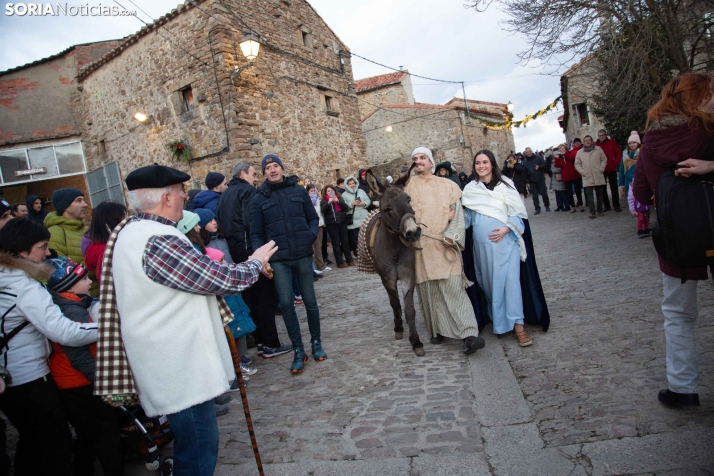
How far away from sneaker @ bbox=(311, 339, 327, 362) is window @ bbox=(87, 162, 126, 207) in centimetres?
1335

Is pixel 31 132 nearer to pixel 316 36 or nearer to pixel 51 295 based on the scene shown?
pixel 316 36

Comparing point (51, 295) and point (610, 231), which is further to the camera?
point (610, 231)

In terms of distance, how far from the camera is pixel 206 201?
588cm

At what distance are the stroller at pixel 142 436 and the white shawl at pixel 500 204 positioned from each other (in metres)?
3.44

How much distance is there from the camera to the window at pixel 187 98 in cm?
1410

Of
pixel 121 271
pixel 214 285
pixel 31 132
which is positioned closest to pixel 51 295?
pixel 121 271

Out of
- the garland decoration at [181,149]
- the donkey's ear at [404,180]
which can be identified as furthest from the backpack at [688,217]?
the garland decoration at [181,149]

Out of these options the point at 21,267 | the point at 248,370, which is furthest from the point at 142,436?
the point at 248,370

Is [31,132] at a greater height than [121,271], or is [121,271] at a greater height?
[31,132]

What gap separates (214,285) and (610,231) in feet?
31.5

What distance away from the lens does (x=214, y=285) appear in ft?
7.07

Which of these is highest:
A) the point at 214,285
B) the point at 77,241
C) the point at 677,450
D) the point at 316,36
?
the point at 316,36

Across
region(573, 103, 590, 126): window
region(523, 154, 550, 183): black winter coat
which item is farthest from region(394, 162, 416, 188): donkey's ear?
region(573, 103, 590, 126): window

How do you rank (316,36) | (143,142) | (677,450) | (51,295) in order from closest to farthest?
(677,450) < (51,295) < (143,142) < (316,36)
